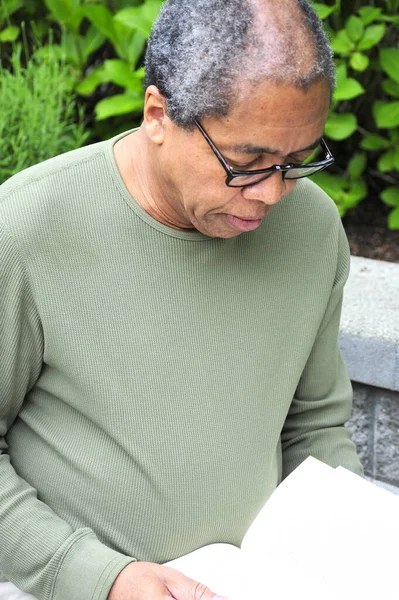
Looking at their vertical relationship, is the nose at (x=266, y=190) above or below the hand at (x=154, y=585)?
above

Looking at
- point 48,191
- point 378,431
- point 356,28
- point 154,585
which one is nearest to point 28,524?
point 154,585

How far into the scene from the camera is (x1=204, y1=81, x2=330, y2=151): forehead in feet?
5.43

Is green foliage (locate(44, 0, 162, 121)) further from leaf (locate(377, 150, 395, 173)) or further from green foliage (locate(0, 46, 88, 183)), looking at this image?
leaf (locate(377, 150, 395, 173))

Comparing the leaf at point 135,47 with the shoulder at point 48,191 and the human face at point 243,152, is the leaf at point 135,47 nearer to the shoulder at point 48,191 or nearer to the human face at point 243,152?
the shoulder at point 48,191

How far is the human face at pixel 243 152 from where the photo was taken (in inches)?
65.7

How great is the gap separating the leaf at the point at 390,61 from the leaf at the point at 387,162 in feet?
1.16

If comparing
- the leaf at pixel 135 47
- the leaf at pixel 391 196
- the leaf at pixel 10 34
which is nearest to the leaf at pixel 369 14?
the leaf at pixel 391 196

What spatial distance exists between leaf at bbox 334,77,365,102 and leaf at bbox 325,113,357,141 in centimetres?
23

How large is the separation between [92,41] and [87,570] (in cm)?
281

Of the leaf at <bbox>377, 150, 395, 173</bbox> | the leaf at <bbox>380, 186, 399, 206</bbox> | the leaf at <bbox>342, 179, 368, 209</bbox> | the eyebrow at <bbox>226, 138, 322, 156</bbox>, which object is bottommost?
the leaf at <bbox>380, 186, 399, 206</bbox>

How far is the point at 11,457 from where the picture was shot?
2029 millimetres

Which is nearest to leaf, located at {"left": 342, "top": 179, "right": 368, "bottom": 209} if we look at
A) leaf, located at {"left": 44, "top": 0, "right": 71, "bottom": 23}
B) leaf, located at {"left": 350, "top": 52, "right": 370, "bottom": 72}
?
leaf, located at {"left": 350, "top": 52, "right": 370, "bottom": 72}

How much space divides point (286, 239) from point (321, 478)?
548 millimetres

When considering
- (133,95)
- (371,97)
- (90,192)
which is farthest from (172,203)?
(371,97)
